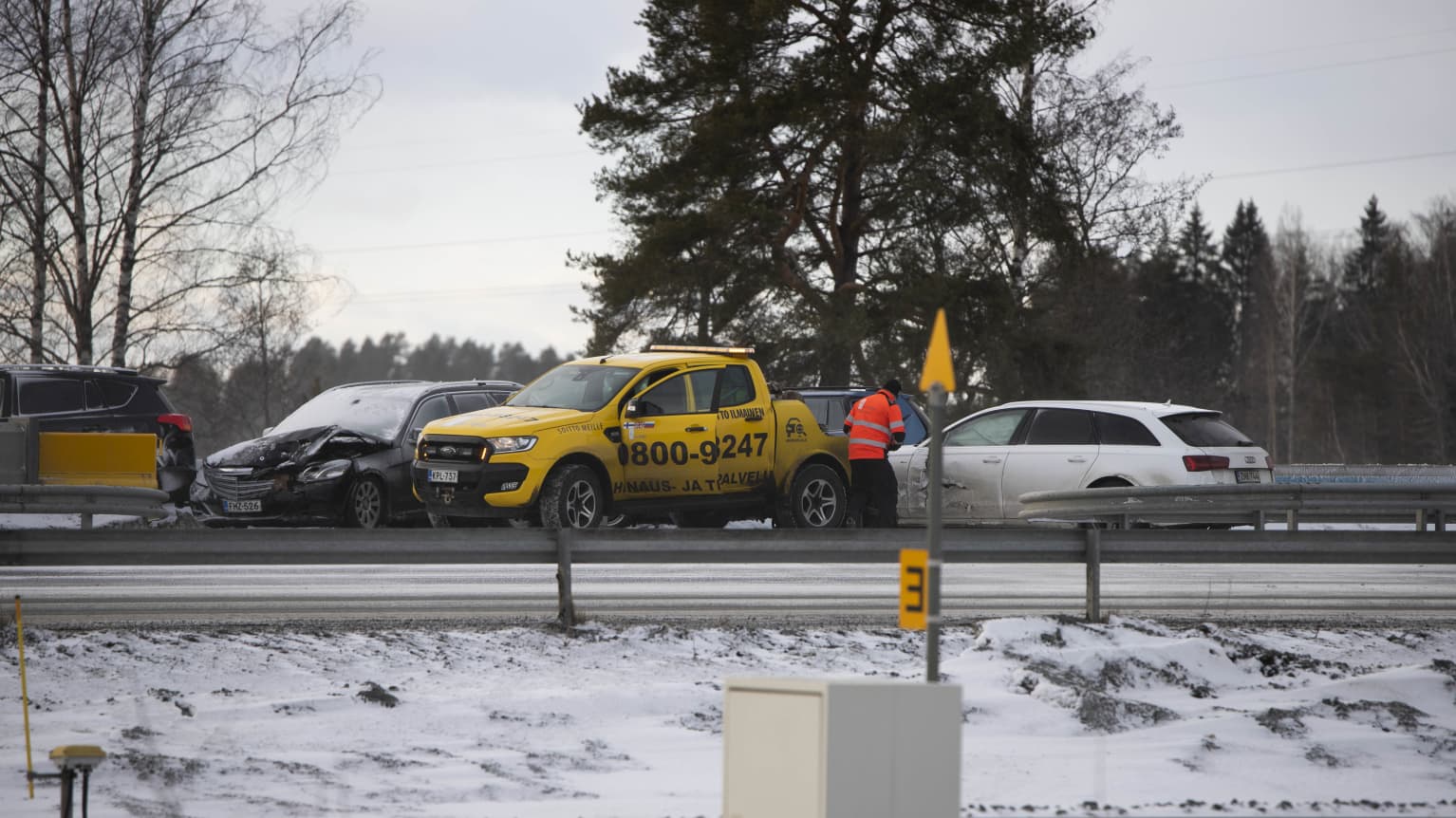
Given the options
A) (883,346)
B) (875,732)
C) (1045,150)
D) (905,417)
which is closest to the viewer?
(875,732)

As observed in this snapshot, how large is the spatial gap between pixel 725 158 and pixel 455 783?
24.6 metres

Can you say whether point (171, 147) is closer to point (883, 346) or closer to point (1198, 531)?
point (883, 346)

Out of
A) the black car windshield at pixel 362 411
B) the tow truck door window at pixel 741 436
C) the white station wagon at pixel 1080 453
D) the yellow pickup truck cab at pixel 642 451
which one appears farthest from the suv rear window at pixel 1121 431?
the black car windshield at pixel 362 411

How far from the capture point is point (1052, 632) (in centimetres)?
1113

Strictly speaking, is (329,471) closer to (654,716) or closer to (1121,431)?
(654,716)

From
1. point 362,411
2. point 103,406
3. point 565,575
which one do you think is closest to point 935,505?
point 565,575

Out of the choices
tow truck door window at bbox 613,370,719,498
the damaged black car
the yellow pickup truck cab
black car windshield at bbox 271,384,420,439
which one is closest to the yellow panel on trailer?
the damaged black car

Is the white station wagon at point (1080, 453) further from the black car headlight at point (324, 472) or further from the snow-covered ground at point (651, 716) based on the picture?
the black car headlight at point (324, 472)

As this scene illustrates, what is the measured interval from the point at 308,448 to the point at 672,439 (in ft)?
13.3

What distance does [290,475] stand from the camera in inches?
654

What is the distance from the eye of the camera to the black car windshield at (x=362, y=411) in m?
17.2

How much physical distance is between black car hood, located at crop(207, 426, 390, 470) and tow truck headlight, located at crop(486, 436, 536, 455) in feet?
8.71

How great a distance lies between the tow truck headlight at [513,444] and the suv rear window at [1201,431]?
21.2ft

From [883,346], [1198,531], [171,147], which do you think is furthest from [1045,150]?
[1198,531]
